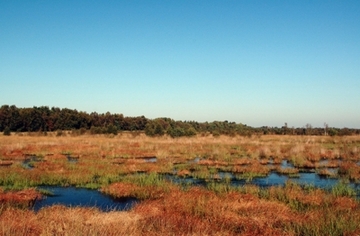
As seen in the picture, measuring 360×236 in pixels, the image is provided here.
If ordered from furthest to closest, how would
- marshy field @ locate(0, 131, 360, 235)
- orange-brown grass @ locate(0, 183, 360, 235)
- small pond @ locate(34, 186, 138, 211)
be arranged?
small pond @ locate(34, 186, 138, 211) → marshy field @ locate(0, 131, 360, 235) → orange-brown grass @ locate(0, 183, 360, 235)

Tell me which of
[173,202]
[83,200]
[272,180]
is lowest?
[83,200]

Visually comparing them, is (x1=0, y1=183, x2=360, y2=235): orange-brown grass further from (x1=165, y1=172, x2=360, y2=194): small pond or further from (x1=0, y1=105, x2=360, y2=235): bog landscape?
(x1=165, y1=172, x2=360, y2=194): small pond

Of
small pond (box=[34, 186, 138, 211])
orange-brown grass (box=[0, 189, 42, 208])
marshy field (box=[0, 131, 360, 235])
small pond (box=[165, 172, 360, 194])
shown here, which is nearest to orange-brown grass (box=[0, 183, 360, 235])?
marshy field (box=[0, 131, 360, 235])

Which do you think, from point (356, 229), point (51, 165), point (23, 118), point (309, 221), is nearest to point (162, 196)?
point (309, 221)

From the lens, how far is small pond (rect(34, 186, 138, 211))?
1282cm

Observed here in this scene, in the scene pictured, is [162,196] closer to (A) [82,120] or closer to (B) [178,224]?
(B) [178,224]

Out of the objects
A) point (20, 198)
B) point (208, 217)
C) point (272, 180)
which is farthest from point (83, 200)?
point (272, 180)

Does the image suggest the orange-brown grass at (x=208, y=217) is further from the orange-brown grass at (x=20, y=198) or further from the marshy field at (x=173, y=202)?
the orange-brown grass at (x=20, y=198)

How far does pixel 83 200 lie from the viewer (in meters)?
13.9

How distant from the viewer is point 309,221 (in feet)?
30.7

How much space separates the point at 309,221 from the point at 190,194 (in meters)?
4.84

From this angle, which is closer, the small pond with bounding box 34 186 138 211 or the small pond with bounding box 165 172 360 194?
the small pond with bounding box 34 186 138 211

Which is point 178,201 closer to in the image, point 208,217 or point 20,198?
point 208,217

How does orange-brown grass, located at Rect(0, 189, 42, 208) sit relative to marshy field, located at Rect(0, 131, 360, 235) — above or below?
below
